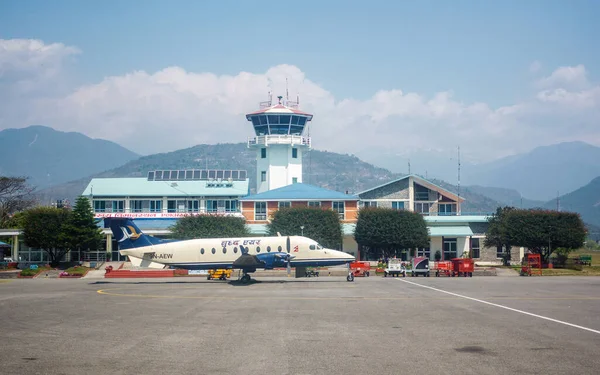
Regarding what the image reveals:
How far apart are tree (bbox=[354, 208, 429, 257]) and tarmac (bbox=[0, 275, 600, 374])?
41208mm

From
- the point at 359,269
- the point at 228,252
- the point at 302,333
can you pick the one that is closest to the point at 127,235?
the point at 228,252

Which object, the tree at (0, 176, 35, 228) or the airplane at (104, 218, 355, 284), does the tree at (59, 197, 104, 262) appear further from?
the tree at (0, 176, 35, 228)

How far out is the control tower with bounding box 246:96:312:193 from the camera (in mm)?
108312

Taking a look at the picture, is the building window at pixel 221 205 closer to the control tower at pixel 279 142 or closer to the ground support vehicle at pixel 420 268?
the control tower at pixel 279 142

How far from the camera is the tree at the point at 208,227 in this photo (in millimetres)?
76500

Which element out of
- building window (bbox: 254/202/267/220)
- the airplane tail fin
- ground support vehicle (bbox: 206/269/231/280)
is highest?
building window (bbox: 254/202/267/220)

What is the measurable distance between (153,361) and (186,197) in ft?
267

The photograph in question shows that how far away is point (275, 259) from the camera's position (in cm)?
4853

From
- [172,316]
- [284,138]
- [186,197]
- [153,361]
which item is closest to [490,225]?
[284,138]

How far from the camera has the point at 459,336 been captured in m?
21.5

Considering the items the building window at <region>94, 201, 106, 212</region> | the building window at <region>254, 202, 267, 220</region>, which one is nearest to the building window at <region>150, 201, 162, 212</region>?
the building window at <region>94, 201, 106, 212</region>

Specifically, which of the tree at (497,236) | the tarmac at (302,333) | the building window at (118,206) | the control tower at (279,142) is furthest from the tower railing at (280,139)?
the tarmac at (302,333)

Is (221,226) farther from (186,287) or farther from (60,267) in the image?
(186,287)

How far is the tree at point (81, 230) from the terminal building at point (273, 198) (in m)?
6.74
